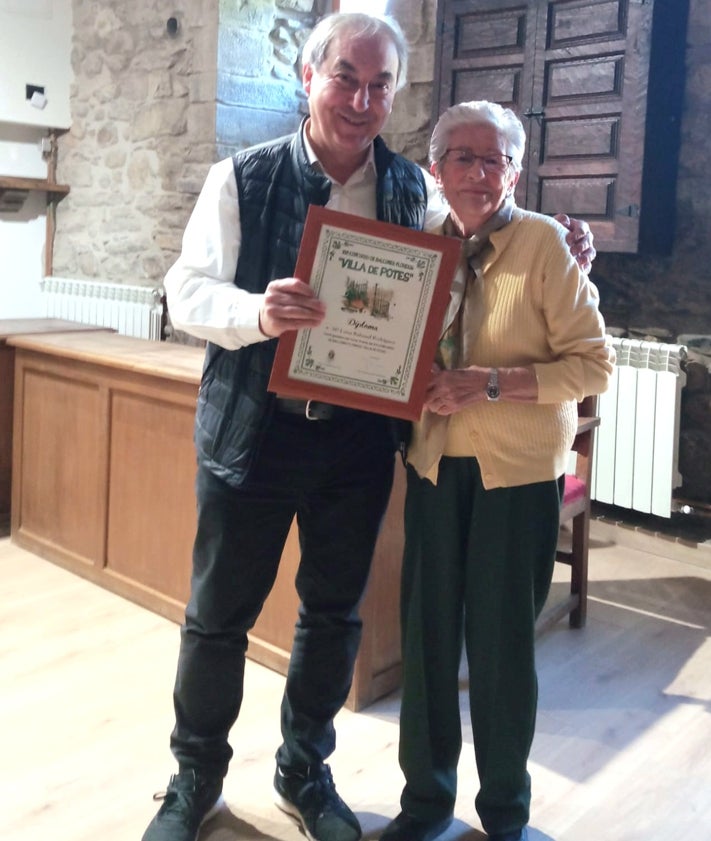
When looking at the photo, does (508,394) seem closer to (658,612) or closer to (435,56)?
(658,612)

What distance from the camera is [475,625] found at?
171cm

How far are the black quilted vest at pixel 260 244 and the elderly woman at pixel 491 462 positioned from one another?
0.65 ft

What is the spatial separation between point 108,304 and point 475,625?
4.33 metres

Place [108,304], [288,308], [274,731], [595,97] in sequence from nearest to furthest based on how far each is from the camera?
[288,308], [274,731], [595,97], [108,304]

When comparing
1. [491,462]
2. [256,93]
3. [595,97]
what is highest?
[256,93]

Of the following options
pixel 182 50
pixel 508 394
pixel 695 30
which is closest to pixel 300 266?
pixel 508 394

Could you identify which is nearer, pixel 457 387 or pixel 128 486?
pixel 457 387

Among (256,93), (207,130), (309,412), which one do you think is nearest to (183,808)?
(309,412)

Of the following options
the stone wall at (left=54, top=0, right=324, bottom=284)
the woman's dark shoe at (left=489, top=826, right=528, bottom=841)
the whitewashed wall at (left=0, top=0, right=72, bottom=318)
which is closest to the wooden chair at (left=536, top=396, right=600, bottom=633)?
the woman's dark shoe at (left=489, top=826, right=528, bottom=841)

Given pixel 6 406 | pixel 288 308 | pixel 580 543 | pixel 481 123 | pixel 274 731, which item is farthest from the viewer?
pixel 6 406

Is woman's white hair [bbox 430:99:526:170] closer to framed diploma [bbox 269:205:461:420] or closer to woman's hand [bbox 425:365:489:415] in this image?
framed diploma [bbox 269:205:461:420]

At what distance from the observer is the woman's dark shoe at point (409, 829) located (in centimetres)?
181

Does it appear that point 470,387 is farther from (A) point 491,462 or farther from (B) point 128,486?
(B) point 128,486

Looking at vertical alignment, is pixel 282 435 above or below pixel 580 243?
below
